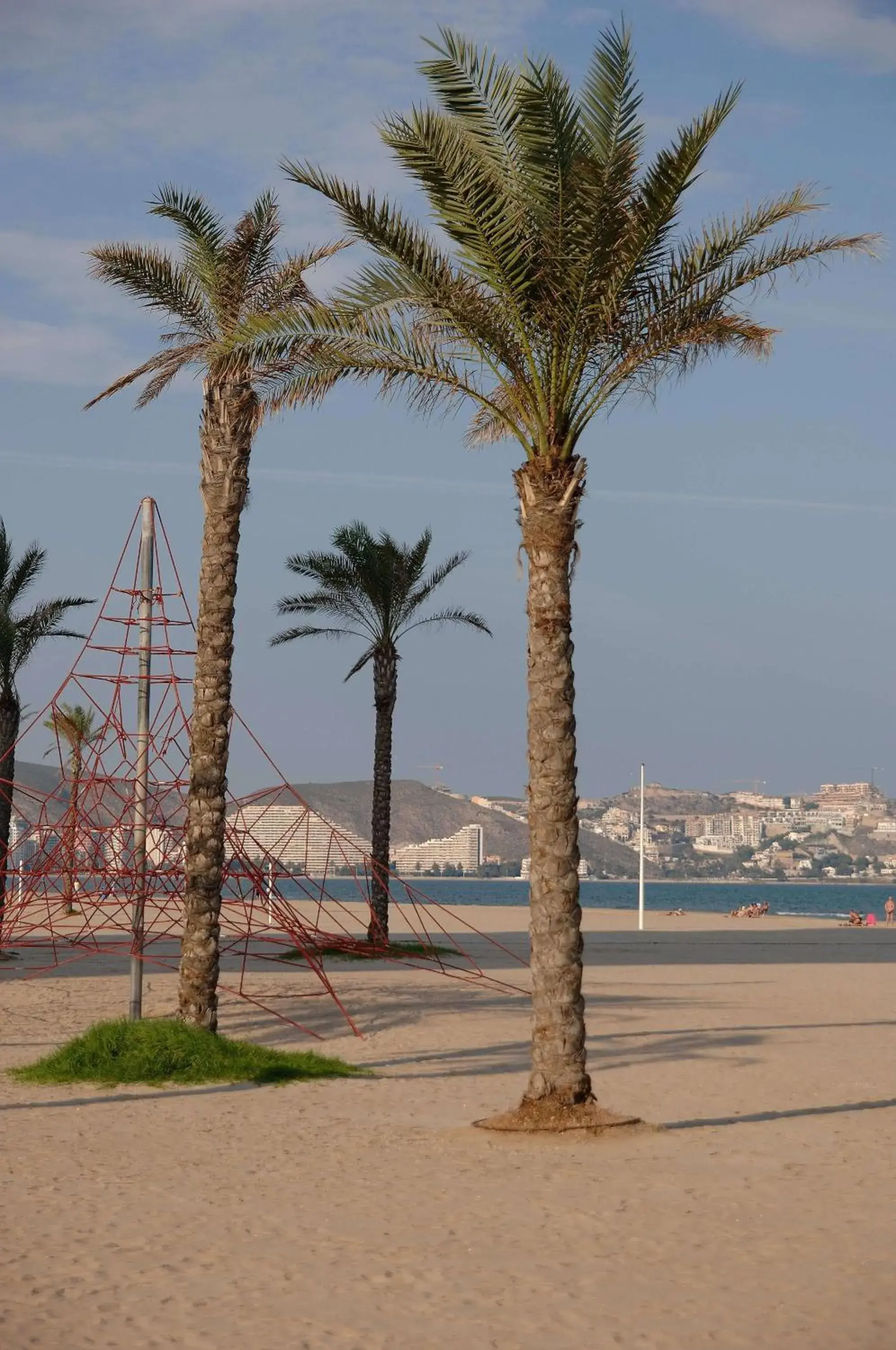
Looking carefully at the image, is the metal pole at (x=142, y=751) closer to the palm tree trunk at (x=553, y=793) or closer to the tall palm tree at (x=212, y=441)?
the tall palm tree at (x=212, y=441)

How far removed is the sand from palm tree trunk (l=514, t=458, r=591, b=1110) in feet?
1.97

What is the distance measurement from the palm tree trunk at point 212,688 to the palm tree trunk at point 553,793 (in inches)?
184

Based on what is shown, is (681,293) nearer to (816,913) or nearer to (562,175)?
(562,175)

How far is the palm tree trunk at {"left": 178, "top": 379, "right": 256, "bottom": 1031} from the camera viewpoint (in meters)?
14.3

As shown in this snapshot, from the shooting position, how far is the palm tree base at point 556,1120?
404 inches

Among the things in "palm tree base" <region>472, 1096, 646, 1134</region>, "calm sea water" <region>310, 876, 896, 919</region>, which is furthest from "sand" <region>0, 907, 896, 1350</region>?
"calm sea water" <region>310, 876, 896, 919</region>

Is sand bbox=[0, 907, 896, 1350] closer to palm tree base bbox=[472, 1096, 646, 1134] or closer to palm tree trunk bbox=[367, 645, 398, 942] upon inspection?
palm tree base bbox=[472, 1096, 646, 1134]

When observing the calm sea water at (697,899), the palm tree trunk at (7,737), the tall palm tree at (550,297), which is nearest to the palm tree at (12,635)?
the palm tree trunk at (7,737)

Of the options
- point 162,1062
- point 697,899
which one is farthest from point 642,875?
point 697,899

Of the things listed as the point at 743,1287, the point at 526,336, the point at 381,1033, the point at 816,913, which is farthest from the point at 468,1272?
the point at 816,913

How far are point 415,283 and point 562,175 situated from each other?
1.36m

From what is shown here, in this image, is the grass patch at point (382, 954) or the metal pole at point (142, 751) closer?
the metal pole at point (142, 751)

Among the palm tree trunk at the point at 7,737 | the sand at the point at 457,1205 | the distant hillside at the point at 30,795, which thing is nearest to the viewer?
the sand at the point at 457,1205

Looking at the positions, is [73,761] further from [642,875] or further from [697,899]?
[697,899]
